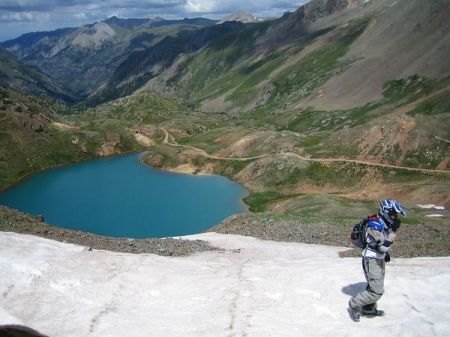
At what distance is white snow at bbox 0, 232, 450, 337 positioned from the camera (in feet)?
60.8

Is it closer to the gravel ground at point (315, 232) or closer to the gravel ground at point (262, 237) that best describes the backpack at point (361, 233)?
the gravel ground at point (262, 237)

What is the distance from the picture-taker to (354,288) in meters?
21.7

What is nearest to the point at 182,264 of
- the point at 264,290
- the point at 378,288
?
the point at 264,290

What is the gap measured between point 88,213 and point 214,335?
98.6 metres

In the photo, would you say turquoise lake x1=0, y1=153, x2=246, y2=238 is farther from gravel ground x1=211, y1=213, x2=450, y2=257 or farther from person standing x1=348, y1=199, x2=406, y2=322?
person standing x1=348, y1=199, x2=406, y2=322

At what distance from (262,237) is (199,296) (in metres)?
22.2

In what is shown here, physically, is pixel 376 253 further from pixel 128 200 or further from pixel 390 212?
pixel 128 200

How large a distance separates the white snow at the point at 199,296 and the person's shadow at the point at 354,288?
0.04 meters

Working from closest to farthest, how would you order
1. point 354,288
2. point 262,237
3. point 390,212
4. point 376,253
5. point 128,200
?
1. point 390,212
2. point 376,253
3. point 354,288
4. point 262,237
5. point 128,200

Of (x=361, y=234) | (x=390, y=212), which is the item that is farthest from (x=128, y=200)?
(x=390, y=212)

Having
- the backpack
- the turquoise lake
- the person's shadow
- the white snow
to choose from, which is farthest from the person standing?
the turquoise lake

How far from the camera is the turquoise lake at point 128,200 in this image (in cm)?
10051

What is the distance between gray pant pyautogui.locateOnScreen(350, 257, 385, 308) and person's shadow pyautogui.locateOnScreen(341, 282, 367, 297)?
210 cm

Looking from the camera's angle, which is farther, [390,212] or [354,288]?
[354,288]
